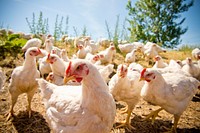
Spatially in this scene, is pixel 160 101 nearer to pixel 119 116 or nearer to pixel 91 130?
pixel 119 116

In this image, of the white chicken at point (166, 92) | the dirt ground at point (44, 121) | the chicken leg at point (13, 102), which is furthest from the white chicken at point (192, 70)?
the chicken leg at point (13, 102)

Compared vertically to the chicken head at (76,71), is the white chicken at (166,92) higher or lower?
lower

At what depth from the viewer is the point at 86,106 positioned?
1.99 meters

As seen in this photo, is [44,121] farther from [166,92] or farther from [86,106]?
[166,92]

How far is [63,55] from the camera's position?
575cm

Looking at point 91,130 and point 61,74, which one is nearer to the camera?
point 91,130

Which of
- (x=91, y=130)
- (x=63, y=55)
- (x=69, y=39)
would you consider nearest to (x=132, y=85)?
(x=91, y=130)

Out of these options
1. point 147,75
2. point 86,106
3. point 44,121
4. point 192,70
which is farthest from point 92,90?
point 192,70

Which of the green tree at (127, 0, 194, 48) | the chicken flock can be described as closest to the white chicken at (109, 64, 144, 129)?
the chicken flock

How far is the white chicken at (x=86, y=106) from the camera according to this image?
1.87m

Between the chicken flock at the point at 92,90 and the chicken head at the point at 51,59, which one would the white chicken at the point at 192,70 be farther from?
the chicken head at the point at 51,59

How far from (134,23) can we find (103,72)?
47.2 ft

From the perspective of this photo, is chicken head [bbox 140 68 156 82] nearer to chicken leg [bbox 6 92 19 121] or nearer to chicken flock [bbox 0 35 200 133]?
chicken flock [bbox 0 35 200 133]

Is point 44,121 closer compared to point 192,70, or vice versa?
point 44,121
